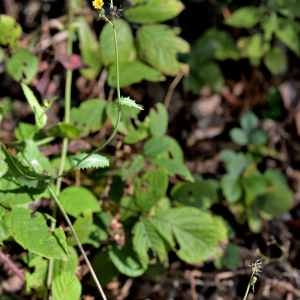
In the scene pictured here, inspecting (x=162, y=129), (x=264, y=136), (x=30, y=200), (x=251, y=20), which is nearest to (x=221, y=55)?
(x=251, y=20)

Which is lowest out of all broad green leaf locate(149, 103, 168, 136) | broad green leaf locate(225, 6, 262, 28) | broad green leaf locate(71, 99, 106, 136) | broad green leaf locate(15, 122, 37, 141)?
broad green leaf locate(149, 103, 168, 136)

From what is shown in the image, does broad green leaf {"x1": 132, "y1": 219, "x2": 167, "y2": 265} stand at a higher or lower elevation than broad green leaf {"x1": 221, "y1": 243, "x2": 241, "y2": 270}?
higher

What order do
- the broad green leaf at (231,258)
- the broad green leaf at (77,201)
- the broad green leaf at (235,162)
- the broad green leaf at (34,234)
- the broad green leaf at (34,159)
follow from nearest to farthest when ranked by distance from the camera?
the broad green leaf at (34,234), the broad green leaf at (34,159), the broad green leaf at (77,201), the broad green leaf at (231,258), the broad green leaf at (235,162)

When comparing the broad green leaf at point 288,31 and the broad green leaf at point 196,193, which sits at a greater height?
the broad green leaf at point 288,31

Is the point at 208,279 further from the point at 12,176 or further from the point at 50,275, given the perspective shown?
the point at 12,176

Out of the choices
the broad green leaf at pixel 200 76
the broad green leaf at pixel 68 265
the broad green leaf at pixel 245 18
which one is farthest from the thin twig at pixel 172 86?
the broad green leaf at pixel 68 265

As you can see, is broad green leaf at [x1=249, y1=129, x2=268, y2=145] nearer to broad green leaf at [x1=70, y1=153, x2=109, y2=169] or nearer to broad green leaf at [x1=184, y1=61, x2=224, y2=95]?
broad green leaf at [x1=184, y1=61, x2=224, y2=95]

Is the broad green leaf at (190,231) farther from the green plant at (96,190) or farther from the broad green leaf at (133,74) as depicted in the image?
the broad green leaf at (133,74)

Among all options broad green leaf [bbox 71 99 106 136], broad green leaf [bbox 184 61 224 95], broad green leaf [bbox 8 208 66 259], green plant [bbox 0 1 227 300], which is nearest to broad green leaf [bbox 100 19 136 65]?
green plant [bbox 0 1 227 300]
